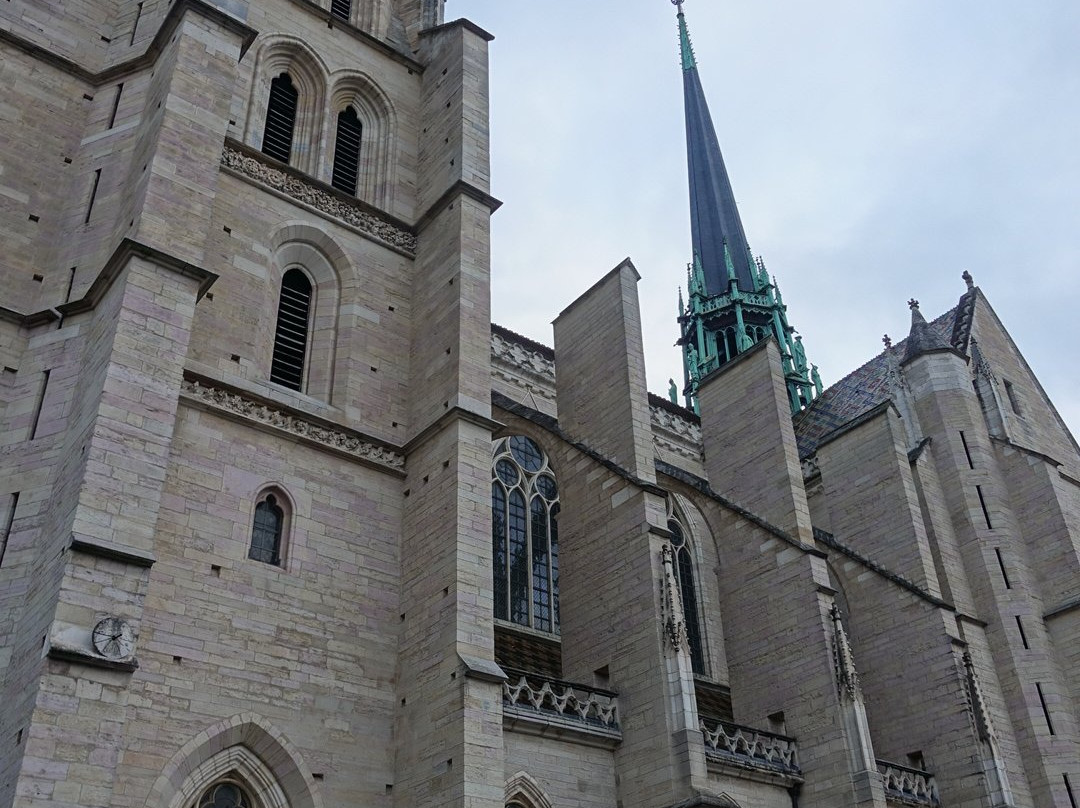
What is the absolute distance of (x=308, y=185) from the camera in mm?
14211

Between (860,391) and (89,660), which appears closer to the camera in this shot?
(89,660)

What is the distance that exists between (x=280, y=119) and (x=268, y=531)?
256 inches

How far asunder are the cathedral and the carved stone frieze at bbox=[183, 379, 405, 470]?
0.04 meters

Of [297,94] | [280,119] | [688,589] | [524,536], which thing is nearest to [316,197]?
[280,119]

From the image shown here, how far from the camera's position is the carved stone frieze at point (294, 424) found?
1154 centimetres

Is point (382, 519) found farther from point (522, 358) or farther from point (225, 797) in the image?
Result: point (522, 358)

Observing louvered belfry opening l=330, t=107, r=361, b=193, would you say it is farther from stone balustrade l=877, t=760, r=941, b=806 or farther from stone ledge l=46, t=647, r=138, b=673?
stone balustrade l=877, t=760, r=941, b=806

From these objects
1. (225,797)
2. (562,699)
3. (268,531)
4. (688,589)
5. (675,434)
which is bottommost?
(225,797)

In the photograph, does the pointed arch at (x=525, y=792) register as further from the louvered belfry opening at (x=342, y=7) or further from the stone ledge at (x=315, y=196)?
the louvered belfry opening at (x=342, y=7)

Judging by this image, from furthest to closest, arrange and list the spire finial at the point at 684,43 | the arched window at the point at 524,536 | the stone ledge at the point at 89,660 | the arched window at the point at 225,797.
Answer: the spire finial at the point at 684,43 → the arched window at the point at 524,536 → the arched window at the point at 225,797 → the stone ledge at the point at 89,660

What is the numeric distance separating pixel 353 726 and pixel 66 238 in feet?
21.0

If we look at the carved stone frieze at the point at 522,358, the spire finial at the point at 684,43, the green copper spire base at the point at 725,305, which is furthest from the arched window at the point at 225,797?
the spire finial at the point at 684,43

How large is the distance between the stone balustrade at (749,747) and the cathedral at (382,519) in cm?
7

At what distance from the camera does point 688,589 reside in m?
19.0
